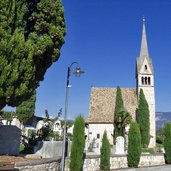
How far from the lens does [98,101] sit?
5212 cm

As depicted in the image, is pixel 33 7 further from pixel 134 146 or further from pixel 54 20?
pixel 134 146

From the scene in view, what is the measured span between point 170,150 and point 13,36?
65.9 feet

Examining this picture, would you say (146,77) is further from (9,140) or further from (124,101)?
(9,140)

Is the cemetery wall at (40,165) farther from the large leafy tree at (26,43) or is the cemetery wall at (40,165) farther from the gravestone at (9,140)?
the large leafy tree at (26,43)

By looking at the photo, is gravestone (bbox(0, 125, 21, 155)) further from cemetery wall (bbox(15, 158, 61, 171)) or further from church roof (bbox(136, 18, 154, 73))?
church roof (bbox(136, 18, 154, 73))

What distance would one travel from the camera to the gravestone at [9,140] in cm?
1497

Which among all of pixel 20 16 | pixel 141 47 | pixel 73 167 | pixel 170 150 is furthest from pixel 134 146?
pixel 141 47

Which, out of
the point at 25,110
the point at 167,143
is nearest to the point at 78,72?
the point at 167,143

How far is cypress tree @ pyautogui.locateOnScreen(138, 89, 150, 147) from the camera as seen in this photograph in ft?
152

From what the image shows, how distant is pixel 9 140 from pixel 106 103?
123ft

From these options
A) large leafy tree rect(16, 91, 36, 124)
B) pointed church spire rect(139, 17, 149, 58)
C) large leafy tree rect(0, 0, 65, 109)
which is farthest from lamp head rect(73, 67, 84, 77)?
pointed church spire rect(139, 17, 149, 58)

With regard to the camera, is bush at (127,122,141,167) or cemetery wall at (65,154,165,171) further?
Answer: bush at (127,122,141,167)

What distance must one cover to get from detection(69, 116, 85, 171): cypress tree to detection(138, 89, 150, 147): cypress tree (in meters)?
29.8

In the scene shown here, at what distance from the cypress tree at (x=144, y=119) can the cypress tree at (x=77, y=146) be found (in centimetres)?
2984
